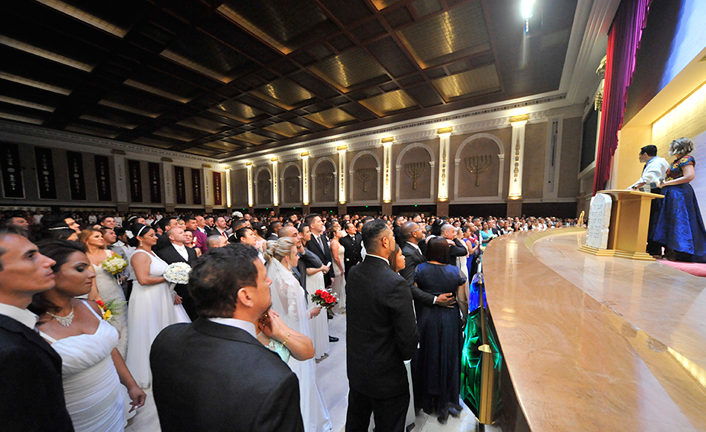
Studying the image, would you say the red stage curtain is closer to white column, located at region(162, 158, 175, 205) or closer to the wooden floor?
the wooden floor

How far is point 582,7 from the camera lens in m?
6.62

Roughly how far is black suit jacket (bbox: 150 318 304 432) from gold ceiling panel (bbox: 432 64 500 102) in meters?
12.7

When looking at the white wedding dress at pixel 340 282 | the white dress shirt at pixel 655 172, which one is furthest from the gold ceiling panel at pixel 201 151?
the white dress shirt at pixel 655 172

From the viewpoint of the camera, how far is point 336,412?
2.33 metres

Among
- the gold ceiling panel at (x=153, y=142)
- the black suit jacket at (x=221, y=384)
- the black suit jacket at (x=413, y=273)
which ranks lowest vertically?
the black suit jacket at (x=413, y=273)

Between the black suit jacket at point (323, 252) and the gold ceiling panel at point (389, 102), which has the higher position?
the gold ceiling panel at point (389, 102)

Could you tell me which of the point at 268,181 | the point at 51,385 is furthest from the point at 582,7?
the point at 268,181

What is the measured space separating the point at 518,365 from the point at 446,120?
53.6 ft

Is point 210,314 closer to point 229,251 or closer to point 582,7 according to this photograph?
point 229,251

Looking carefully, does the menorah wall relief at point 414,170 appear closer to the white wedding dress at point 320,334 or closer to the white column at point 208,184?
the white wedding dress at point 320,334

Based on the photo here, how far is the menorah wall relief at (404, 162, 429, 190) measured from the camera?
53.0 ft

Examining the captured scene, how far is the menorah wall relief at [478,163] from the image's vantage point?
1418 centimetres

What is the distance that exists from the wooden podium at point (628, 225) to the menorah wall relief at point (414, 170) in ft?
45.1

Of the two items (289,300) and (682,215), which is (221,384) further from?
(682,215)
